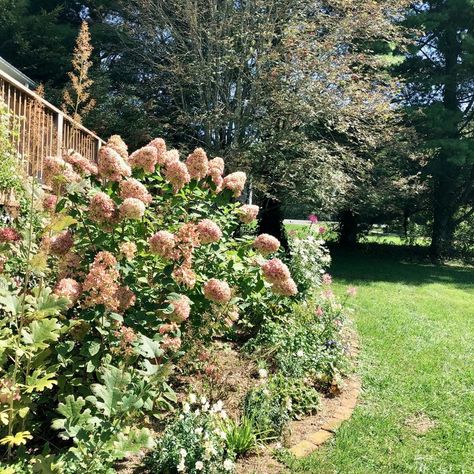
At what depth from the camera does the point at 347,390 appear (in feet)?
12.0

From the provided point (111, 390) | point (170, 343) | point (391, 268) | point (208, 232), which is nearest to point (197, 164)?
point (208, 232)

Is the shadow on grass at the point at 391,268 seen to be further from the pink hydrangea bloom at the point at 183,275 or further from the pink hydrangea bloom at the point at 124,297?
the pink hydrangea bloom at the point at 124,297

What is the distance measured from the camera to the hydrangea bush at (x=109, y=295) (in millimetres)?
1866

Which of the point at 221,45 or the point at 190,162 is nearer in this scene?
the point at 190,162

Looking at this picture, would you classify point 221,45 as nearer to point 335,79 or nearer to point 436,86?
point 335,79

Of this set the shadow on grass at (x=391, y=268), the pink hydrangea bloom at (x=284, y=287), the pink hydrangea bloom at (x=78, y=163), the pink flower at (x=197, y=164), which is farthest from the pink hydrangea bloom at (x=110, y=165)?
the shadow on grass at (x=391, y=268)

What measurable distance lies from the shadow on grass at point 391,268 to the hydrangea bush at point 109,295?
23.8 feet

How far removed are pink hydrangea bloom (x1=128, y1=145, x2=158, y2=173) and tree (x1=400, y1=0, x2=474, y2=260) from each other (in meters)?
12.9

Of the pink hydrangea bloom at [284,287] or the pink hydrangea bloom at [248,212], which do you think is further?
the pink hydrangea bloom at [248,212]

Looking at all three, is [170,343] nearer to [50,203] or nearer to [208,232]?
[208,232]

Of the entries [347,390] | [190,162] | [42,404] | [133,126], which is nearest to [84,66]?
[190,162]

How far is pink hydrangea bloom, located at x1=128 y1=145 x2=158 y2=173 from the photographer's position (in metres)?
2.69

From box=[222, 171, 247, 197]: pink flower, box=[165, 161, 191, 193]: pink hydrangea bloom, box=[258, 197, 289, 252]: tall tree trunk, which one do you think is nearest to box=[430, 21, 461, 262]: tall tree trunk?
box=[258, 197, 289, 252]: tall tree trunk

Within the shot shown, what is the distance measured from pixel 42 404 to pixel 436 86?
1701 cm
